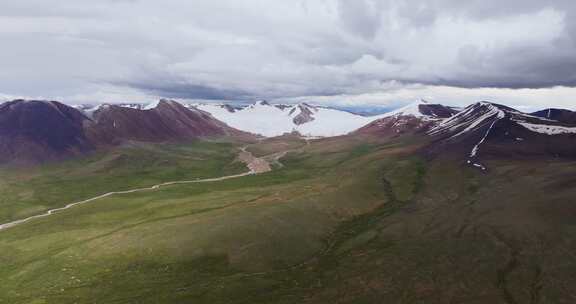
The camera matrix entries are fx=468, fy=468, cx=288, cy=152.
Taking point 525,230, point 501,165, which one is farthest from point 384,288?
point 501,165

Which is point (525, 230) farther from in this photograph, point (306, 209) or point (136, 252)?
point (136, 252)

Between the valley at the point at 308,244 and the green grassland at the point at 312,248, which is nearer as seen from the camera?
the green grassland at the point at 312,248

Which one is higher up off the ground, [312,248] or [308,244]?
[308,244]

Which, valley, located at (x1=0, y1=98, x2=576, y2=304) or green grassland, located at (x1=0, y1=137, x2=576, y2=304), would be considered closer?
green grassland, located at (x1=0, y1=137, x2=576, y2=304)

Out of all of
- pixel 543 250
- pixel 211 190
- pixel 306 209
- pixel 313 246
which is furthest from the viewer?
pixel 211 190

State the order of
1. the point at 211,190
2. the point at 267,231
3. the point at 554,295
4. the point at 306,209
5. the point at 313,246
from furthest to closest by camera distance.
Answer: the point at 211,190, the point at 306,209, the point at 267,231, the point at 313,246, the point at 554,295

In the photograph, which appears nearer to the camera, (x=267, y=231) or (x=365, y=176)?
(x=267, y=231)

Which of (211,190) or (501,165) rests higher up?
(501,165)

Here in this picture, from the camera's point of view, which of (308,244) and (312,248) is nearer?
(312,248)
